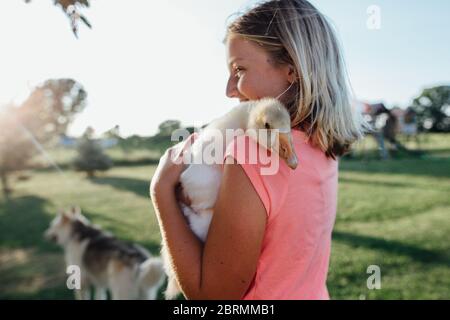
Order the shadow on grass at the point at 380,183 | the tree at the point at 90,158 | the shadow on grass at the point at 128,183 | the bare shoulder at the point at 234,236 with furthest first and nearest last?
the tree at the point at 90,158 → the shadow on grass at the point at 128,183 → the shadow on grass at the point at 380,183 → the bare shoulder at the point at 234,236

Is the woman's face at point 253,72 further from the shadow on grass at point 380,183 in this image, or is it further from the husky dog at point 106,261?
the shadow on grass at point 380,183

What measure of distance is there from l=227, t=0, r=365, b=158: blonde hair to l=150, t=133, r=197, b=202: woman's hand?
1.12 ft

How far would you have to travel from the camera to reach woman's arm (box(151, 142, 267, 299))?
1109mm

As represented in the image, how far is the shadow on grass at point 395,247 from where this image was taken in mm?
6078

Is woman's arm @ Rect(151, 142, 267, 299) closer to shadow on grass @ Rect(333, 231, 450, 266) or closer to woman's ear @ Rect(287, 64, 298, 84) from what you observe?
woman's ear @ Rect(287, 64, 298, 84)

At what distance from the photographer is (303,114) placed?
128cm

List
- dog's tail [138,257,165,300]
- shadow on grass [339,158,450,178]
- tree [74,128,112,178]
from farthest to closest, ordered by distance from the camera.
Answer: tree [74,128,112,178], shadow on grass [339,158,450,178], dog's tail [138,257,165,300]

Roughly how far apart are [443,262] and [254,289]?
18.3ft

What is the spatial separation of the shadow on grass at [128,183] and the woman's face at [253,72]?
476 inches

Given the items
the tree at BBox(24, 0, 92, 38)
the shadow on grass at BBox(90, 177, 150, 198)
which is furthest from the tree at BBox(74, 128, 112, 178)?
the tree at BBox(24, 0, 92, 38)

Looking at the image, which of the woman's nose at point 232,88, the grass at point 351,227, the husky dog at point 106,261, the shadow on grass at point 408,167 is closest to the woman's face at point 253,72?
the woman's nose at point 232,88

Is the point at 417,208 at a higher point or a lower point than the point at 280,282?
lower
